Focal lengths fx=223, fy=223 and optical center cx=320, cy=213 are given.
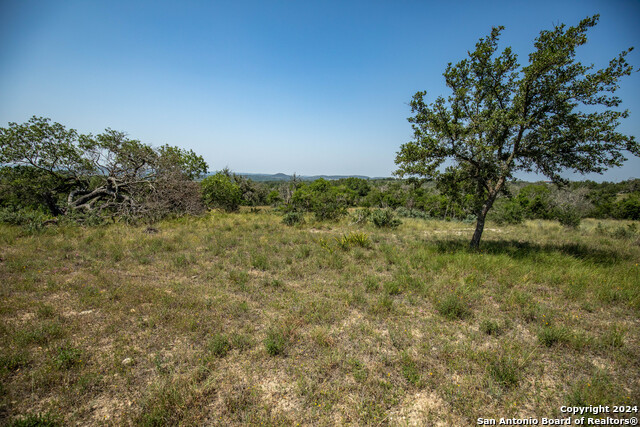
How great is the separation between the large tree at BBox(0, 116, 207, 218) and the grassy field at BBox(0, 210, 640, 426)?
6981 millimetres

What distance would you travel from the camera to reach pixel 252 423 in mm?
2740

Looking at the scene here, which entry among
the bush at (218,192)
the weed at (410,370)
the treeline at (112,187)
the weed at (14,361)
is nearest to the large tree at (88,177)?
the treeline at (112,187)

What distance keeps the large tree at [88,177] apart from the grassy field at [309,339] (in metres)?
6.98

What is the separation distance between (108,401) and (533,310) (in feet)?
25.8

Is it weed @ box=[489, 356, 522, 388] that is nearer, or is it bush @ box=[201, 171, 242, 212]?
weed @ box=[489, 356, 522, 388]

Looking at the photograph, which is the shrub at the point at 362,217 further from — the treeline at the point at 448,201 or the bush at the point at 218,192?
the bush at the point at 218,192

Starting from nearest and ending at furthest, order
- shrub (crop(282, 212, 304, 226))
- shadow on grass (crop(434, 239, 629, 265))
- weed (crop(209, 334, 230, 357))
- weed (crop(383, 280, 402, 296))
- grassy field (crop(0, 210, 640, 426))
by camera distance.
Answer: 1. grassy field (crop(0, 210, 640, 426))
2. weed (crop(209, 334, 230, 357))
3. weed (crop(383, 280, 402, 296))
4. shadow on grass (crop(434, 239, 629, 265))
5. shrub (crop(282, 212, 304, 226))

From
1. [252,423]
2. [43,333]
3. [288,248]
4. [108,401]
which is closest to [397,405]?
[252,423]

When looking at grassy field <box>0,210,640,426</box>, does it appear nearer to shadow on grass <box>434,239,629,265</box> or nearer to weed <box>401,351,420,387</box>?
weed <box>401,351,420,387</box>

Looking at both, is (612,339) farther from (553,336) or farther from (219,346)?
(219,346)

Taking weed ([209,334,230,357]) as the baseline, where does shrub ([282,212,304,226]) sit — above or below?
above

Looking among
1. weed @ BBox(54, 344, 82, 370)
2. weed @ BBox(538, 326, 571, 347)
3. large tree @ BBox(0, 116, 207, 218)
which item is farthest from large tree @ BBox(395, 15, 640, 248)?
large tree @ BBox(0, 116, 207, 218)

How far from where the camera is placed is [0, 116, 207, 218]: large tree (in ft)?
43.3

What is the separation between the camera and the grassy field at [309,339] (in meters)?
2.96
